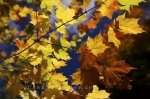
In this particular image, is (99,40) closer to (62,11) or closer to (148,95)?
(62,11)

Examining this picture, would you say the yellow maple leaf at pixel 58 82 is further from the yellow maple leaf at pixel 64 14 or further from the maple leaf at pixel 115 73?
the yellow maple leaf at pixel 64 14

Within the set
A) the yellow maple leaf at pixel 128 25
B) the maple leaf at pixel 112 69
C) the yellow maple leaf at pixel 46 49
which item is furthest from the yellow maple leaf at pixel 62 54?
the yellow maple leaf at pixel 128 25

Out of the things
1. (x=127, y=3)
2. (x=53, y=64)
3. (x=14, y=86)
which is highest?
(x=127, y=3)

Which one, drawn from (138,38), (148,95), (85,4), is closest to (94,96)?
(85,4)

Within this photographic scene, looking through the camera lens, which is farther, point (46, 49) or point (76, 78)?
point (46, 49)

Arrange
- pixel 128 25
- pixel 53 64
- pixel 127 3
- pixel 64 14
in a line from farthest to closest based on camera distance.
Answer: pixel 53 64 < pixel 64 14 < pixel 128 25 < pixel 127 3

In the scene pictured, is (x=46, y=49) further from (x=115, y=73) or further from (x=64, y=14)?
(x=115, y=73)

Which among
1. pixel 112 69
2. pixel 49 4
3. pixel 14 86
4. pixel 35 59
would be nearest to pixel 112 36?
pixel 112 69
